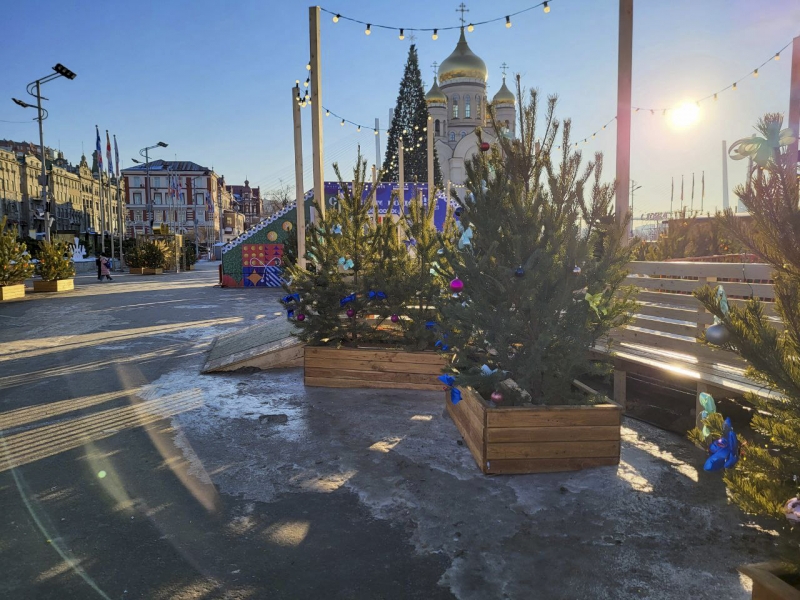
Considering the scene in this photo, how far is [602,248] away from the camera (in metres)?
5.27

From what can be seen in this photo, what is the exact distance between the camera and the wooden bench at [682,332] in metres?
5.24

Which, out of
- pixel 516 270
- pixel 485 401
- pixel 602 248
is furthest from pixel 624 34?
pixel 485 401

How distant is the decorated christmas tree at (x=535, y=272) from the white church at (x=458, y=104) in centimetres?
5516

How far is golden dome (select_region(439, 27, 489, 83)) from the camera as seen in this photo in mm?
59969

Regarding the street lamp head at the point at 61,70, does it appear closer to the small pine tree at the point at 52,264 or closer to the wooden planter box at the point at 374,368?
the small pine tree at the point at 52,264

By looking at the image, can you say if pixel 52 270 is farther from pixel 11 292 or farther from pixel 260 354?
pixel 260 354

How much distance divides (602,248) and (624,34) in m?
3.69

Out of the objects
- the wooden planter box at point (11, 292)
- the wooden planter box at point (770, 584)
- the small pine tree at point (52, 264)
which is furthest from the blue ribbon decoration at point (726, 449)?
the small pine tree at point (52, 264)

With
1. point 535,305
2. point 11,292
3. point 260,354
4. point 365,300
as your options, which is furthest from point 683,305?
point 11,292

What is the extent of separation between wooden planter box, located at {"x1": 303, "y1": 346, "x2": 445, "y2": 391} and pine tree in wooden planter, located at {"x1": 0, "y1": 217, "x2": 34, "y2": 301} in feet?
54.3

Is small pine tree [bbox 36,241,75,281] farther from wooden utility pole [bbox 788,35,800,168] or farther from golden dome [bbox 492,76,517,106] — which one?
golden dome [bbox 492,76,517,106]

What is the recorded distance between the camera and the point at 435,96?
58.9m

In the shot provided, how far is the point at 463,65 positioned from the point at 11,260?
165ft

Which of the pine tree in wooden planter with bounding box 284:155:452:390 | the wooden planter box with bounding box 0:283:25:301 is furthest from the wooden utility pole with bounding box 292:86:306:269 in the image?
the wooden planter box with bounding box 0:283:25:301
